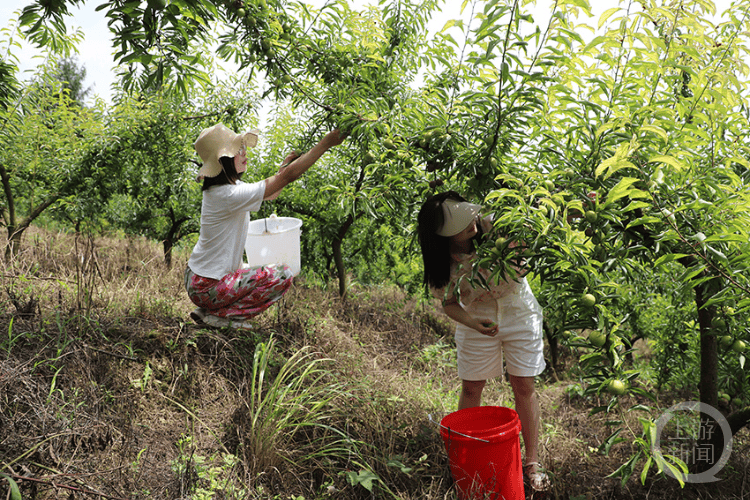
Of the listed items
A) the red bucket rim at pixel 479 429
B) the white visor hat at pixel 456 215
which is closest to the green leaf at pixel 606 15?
the white visor hat at pixel 456 215

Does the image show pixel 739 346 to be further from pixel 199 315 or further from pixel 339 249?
pixel 339 249

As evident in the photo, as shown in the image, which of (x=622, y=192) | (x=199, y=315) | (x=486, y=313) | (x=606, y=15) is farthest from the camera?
(x=199, y=315)

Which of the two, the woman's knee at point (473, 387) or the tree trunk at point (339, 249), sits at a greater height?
the tree trunk at point (339, 249)

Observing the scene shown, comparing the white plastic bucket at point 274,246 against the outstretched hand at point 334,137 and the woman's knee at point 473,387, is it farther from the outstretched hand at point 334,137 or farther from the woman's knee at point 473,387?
the woman's knee at point 473,387

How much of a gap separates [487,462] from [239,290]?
1.68m

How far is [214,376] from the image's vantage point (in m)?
2.73

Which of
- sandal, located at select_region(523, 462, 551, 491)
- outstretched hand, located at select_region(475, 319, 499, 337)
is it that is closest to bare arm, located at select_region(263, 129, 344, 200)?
outstretched hand, located at select_region(475, 319, 499, 337)

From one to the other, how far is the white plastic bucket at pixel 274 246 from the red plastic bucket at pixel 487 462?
162 cm

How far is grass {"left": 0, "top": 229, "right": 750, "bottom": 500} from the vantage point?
1.93m

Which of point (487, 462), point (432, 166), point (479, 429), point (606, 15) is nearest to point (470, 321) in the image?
point (479, 429)

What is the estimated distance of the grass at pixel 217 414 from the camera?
193 cm

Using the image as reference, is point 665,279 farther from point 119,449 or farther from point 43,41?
point 43,41

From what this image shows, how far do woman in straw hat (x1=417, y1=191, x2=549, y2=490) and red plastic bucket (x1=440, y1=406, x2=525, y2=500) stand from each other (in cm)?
22

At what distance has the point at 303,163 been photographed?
2.60m
